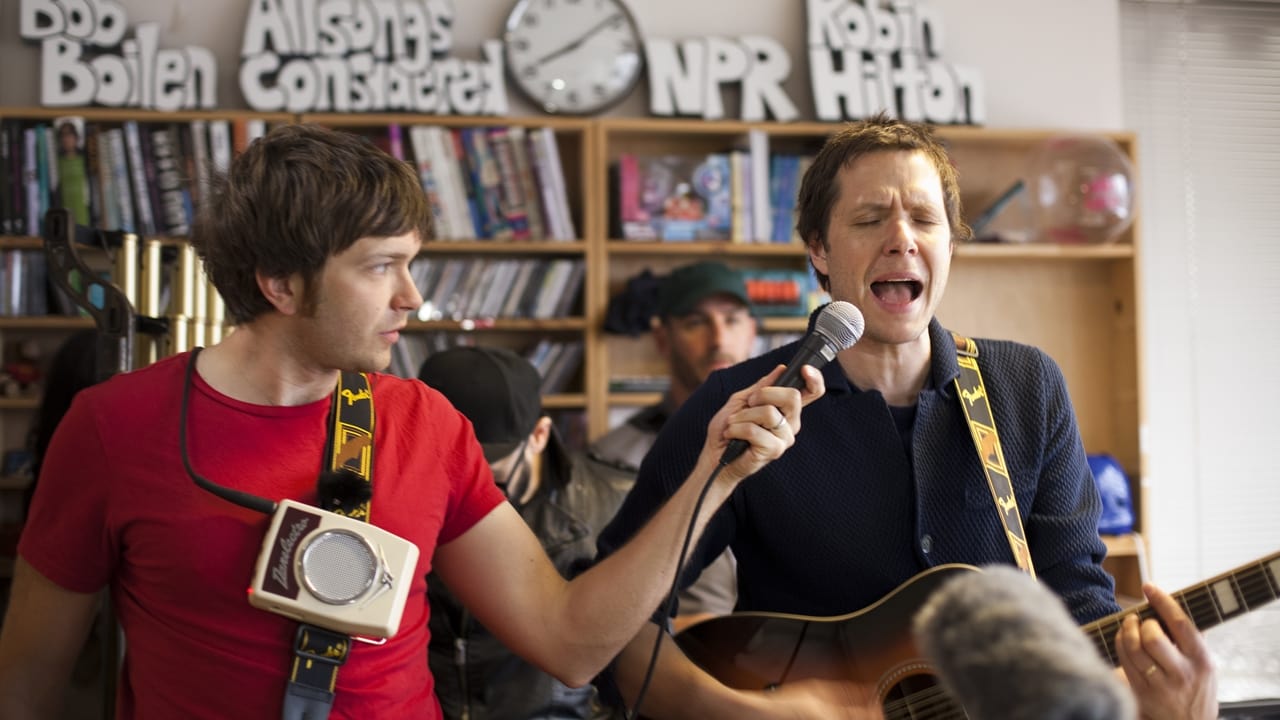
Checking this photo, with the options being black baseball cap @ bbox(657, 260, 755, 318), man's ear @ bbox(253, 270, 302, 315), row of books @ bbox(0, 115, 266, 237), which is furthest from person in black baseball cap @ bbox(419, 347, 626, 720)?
row of books @ bbox(0, 115, 266, 237)

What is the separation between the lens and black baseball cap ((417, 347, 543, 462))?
235 centimetres

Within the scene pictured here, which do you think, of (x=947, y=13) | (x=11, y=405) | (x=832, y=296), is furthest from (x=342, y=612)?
(x=947, y=13)

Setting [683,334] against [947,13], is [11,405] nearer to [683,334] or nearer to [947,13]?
[683,334]

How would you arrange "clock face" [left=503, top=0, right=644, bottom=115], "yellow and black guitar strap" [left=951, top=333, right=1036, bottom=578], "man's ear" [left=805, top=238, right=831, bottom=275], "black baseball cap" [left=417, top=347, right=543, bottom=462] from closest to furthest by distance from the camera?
"yellow and black guitar strap" [left=951, top=333, right=1036, bottom=578], "man's ear" [left=805, top=238, right=831, bottom=275], "black baseball cap" [left=417, top=347, right=543, bottom=462], "clock face" [left=503, top=0, right=644, bottom=115]

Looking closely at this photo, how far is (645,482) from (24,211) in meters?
3.28

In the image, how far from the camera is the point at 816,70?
4.34 m

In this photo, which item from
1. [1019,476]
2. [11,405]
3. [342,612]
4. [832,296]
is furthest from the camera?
[11,405]

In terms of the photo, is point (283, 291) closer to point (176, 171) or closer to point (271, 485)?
point (271, 485)

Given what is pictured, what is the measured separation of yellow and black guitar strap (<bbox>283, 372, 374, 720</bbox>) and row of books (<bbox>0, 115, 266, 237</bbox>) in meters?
2.84

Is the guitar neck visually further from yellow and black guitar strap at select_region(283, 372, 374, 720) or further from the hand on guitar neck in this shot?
yellow and black guitar strap at select_region(283, 372, 374, 720)

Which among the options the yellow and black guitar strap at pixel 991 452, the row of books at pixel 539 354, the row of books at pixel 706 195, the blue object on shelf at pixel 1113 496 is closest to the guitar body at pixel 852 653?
the yellow and black guitar strap at pixel 991 452

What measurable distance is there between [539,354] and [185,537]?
9.50 ft

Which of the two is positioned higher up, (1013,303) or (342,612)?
(1013,303)

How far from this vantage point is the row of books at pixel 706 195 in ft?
13.8
